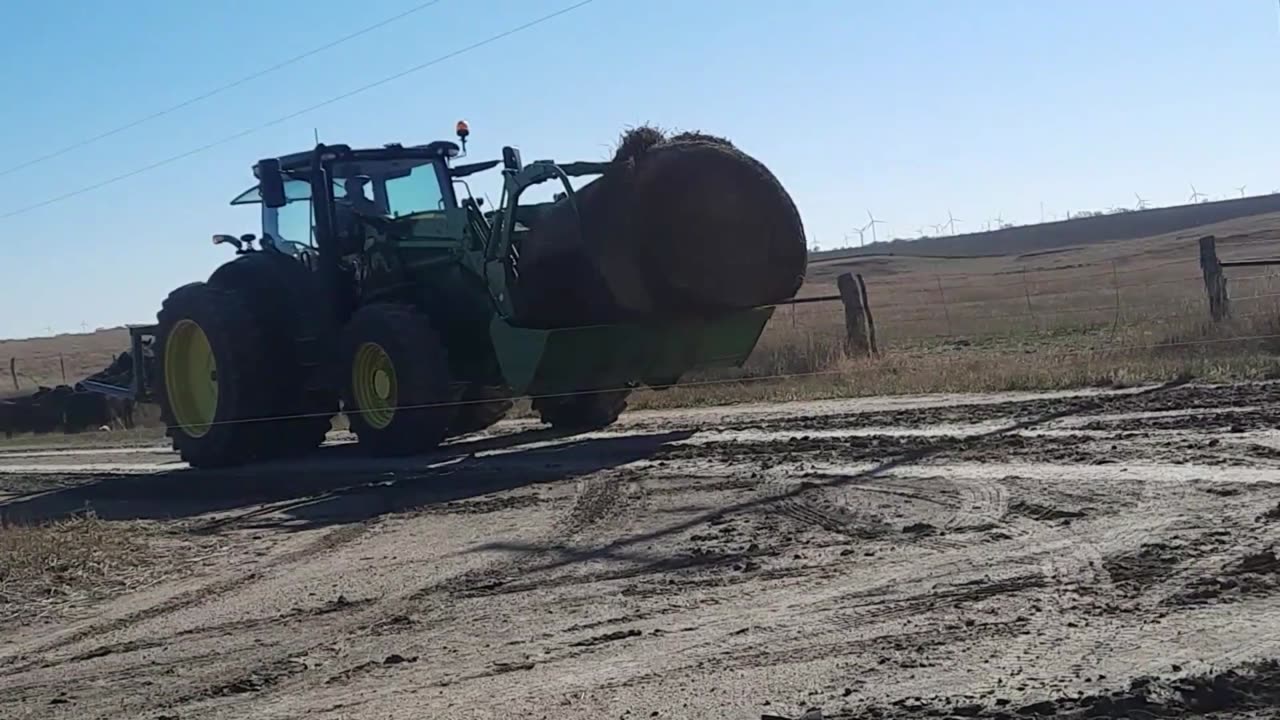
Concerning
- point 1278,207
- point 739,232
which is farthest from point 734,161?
point 1278,207

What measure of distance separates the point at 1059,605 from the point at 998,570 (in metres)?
0.73

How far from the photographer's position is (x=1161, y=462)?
9180 millimetres

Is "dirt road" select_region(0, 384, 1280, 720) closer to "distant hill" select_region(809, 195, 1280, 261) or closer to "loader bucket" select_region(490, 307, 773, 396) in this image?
"loader bucket" select_region(490, 307, 773, 396)

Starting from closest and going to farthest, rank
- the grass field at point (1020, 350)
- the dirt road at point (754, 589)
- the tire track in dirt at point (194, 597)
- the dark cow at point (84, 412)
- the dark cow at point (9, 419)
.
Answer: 1. the dirt road at point (754, 589)
2. the tire track in dirt at point (194, 597)
3. the grass field at point (1020, 350)
4. the dark cow at point (84, 412)
5. the dark cow at point (9, 419)

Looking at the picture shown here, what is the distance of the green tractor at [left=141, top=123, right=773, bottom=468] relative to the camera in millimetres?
13438

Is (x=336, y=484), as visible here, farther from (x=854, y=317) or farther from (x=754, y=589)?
(x=854, y=317)

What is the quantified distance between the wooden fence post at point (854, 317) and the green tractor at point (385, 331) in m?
5.21

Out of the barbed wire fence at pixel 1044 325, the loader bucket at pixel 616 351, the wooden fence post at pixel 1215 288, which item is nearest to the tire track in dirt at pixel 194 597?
the loader bucket at pixel 616 351

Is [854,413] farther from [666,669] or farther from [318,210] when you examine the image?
[666,669]

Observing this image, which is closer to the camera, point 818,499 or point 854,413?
point 818,499

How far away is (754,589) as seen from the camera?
708 centimetres

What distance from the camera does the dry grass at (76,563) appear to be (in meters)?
8.87

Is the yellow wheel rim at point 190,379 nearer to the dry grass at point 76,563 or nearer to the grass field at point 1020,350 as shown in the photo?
the grass field at point 1020,350

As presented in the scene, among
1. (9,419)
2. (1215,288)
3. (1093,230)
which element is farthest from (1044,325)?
(1093,230)
